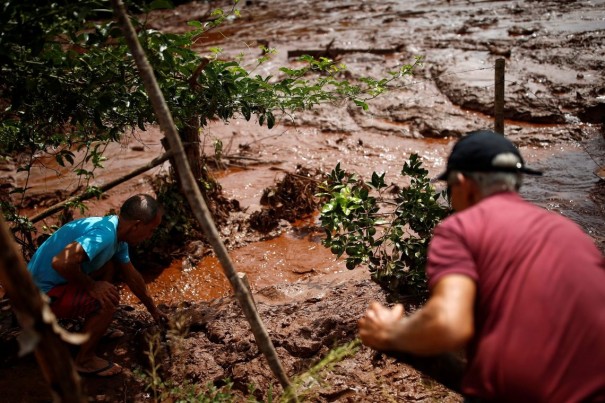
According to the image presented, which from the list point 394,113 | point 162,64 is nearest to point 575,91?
point 394,113

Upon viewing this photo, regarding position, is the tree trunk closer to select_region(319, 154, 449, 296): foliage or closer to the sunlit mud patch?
the sunlit mud patch

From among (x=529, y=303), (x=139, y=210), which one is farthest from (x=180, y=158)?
(x=529, y=303)

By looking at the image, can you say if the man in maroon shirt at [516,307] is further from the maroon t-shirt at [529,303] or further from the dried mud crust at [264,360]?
the dried mud crust at [264,360]

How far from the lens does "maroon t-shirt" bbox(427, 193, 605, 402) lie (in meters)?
1.39

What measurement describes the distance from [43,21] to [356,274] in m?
2.98

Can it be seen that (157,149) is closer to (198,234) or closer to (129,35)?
(198,234)

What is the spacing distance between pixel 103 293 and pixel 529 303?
8.44 feet

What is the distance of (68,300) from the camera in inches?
123

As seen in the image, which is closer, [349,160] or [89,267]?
[89,267]

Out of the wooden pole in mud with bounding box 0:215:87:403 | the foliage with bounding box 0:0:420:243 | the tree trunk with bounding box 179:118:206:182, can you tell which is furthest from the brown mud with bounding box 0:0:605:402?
the wooden pole in mud with bounding box 0:215:87:403

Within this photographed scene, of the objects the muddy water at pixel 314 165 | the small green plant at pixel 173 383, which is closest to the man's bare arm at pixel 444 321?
the small green plant at pixel 173 383

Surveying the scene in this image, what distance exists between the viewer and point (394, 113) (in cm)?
831

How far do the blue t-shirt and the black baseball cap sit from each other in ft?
7.60

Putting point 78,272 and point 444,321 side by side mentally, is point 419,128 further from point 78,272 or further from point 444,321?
point 444,321
